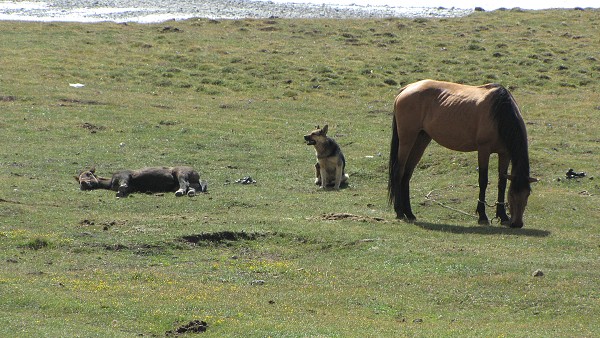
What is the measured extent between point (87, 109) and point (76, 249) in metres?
16.6

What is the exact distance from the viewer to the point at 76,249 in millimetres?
15727

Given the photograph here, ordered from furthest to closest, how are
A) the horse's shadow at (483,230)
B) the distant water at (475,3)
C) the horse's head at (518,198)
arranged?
the distant water at (475,3) → the horse's head at (518,198) → the horse's shadow at (483,230)

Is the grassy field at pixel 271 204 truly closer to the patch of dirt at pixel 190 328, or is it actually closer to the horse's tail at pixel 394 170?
the patch of dirt at pixel 190 328

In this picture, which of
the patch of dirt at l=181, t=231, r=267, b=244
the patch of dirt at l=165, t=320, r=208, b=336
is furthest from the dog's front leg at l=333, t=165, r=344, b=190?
the patch of dirt at l=165, t=320, r=208, b=336

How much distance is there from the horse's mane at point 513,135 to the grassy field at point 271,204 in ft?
3.31

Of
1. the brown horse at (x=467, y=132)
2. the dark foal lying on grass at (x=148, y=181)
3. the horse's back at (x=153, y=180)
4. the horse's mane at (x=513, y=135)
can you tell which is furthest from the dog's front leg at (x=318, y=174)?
the horse's mane at (x=513, y=135)

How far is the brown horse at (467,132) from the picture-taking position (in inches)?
704

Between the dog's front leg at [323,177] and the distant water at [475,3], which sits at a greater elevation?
the dog's front leg at [323,177]

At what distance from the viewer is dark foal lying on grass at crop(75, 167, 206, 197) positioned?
21.5 metres

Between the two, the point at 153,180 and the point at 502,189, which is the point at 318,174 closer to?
the point at 153,180

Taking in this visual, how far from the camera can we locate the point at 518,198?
58.1 feet

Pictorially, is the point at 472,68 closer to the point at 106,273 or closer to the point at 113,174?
the point at 113,174

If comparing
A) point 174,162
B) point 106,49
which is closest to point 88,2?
point 106,49

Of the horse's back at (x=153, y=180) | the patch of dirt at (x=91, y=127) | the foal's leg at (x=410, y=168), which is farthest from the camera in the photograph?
the patch of dirt at (x=91, y=127)
